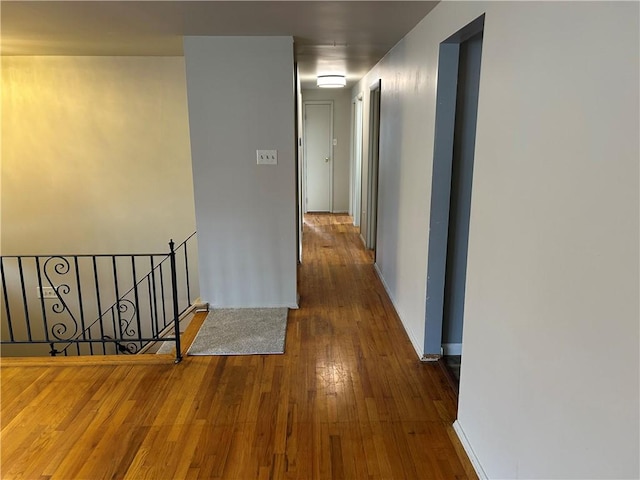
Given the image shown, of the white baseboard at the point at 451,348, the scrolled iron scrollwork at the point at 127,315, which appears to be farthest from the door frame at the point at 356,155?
the white baseboard at the point at 451,348

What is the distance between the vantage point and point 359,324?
354 cm

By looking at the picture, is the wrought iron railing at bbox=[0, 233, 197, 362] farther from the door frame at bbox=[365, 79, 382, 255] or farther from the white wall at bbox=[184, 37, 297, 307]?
the door frame at bbox=[365, 79, 382, 255]

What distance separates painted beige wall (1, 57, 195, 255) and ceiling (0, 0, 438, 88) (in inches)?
14.6

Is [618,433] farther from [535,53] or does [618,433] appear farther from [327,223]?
[327,223]

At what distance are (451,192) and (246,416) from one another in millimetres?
1762

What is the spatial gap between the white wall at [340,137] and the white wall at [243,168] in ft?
15.1

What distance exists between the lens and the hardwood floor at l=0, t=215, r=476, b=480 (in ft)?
6.57

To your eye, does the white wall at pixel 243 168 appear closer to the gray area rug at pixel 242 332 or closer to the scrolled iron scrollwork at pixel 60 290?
the gray area rug at pixel 242 332

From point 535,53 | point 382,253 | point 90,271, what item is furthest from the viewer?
point 90,271

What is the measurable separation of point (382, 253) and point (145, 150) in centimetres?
263

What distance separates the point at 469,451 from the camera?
6.68 ft

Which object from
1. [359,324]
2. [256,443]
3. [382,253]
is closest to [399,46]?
[382,253]

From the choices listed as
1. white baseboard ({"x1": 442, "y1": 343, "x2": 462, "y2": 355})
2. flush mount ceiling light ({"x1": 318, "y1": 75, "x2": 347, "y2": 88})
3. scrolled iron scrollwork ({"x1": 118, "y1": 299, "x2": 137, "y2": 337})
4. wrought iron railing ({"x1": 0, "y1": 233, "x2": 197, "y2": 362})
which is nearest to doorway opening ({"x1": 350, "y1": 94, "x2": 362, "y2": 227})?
flush mount ceiling light ({"x1": 318, "y1": 75, "x2": 347, "y2": 88})

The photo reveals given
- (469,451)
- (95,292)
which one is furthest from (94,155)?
(469,451)
